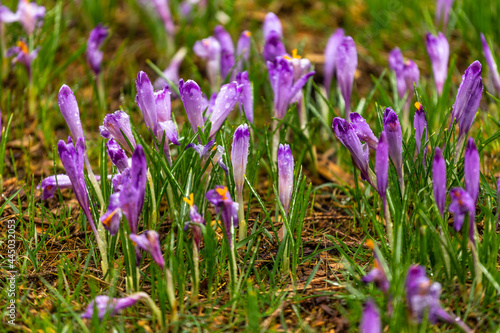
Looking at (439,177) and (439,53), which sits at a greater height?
(439,53)

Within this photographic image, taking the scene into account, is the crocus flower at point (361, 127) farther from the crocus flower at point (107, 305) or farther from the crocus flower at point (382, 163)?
the crocus flower at point (107, 305)

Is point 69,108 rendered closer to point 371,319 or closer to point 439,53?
point 371,319

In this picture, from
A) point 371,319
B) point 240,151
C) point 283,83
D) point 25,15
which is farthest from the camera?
point 25,15

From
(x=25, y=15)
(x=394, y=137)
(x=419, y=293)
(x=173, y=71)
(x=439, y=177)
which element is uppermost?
(x=25, y=15)

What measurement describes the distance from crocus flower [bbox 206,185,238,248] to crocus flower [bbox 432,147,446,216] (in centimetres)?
64

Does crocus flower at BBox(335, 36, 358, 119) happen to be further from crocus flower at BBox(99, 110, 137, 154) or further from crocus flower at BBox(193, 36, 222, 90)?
crocus flower at BBox(99, 110, 137, 154)

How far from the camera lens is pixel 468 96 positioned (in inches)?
78.9

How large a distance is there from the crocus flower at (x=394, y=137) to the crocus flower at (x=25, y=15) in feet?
7.60

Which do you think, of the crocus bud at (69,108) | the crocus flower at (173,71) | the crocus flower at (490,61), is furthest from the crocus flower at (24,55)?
the crocus flower at (490,61)

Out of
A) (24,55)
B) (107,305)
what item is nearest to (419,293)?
(107,305)

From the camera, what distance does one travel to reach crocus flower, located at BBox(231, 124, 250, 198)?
1944 mm

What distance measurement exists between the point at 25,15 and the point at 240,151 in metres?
1.98

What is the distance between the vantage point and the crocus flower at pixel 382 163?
175 centimetres

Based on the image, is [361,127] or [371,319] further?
[361,127]
